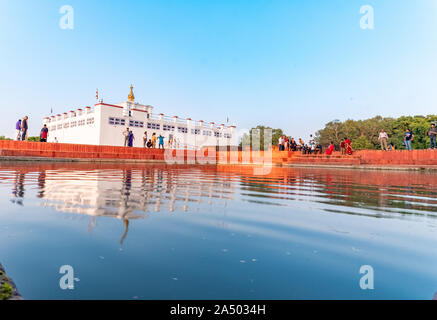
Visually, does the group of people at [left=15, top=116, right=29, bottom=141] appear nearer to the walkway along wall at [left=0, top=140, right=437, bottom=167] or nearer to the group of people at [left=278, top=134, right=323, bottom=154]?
the walkway along wall at [left=0, top=140, right=437, bottom=167]

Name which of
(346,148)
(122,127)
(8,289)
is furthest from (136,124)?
(8,289)

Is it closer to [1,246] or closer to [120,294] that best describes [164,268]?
[120,294]

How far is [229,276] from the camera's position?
1638 millimetres

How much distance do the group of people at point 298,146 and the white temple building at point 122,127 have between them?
46.7ft

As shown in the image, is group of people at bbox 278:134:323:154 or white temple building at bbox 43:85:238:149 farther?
white temple building at bbox 43:85:238:149

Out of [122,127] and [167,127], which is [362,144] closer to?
[167,127]

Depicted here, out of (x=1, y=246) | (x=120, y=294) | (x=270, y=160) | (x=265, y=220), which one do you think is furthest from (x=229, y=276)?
(x=270, y=160)

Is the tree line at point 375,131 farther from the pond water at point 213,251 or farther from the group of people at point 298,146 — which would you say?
the pond water at point 213,251

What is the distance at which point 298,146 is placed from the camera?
90.3 feet

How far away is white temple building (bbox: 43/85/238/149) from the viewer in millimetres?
41750

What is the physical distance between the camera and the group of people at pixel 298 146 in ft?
82.5

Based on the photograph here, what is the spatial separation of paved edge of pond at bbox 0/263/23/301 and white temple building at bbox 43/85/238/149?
33.2 metres

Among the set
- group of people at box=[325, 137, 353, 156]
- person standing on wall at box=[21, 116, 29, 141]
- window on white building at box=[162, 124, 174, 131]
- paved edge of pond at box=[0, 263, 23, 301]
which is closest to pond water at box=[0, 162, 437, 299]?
paved edge of pond at box=[0, 263, 23, 301]

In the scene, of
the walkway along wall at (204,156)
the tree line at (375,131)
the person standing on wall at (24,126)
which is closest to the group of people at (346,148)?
the walkway along wall at (204,156)
